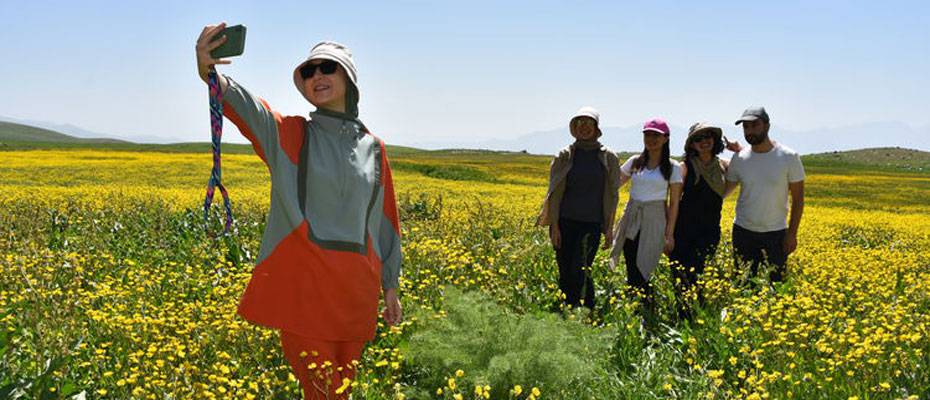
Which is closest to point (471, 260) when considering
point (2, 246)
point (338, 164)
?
point (338, 164)

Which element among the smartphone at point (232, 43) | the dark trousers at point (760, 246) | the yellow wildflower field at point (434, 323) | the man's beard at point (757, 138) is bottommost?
the yellow wildflower field at point (434, 323)

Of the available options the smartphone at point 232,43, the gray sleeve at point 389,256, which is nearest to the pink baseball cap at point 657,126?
the gray sleeve at point 389,256

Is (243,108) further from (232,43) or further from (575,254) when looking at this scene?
(575,254)

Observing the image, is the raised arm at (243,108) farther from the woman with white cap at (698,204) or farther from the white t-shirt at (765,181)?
the white t-shirt at (765,181)

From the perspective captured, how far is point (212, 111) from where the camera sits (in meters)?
2.57

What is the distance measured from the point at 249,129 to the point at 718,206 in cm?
445

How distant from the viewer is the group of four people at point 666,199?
5523 millimetres

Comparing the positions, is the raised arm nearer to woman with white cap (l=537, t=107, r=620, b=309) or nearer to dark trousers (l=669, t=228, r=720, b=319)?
woman with white cap (l=537, t=107, r=620, b=309)

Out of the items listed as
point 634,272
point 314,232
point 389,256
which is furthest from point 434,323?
point 634,272

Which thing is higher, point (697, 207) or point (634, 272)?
point (697, 207)

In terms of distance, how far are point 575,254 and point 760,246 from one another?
5.54 ft

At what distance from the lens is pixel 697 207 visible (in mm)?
5781

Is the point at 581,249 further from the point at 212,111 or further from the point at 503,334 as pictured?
the point at 212,111

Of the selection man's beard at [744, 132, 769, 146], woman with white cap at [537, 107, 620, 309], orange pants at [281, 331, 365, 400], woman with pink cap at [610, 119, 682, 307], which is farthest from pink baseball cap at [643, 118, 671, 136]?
orange pants at [281, 331, 365, 400]
